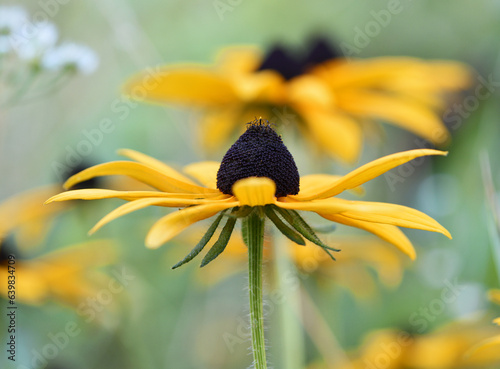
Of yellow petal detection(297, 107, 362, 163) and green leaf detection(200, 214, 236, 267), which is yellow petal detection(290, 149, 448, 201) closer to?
green leaf detection(200, 214, 236, 267)

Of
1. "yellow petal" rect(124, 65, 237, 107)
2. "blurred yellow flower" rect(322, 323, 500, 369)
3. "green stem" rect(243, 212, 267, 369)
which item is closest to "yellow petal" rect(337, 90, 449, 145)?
"yellow petal" rect(124, 65, 237, 107)

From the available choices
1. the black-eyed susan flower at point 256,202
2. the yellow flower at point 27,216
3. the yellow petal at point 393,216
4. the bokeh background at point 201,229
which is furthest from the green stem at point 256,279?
the yellow flower at point 27,216

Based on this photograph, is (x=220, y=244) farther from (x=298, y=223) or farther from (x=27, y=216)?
(x=27, y=216)

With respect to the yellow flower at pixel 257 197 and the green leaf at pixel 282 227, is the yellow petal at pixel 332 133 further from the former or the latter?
the green leaf at pixel 282 227

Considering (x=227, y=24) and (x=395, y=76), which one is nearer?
(x=395, y=76)

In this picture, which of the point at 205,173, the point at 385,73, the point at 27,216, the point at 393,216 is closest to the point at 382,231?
the point at 393,216

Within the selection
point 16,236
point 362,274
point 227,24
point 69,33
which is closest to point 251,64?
point 362,274

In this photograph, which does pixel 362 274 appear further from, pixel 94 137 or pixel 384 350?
pixel 94 137
